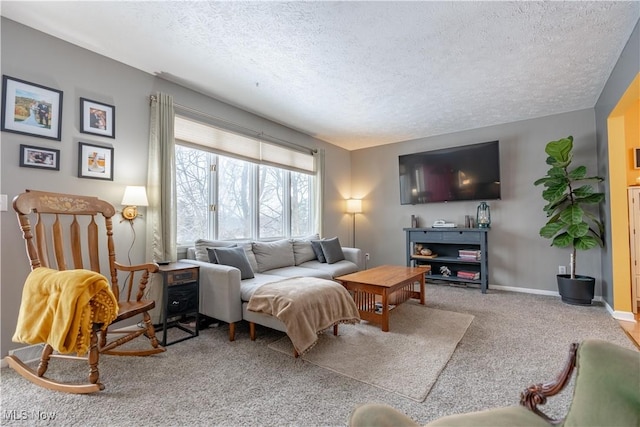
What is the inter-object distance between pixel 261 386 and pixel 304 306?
615mm

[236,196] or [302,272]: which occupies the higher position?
Result: [236,196]

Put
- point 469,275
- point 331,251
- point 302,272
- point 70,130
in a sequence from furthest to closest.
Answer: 1. point 469,275
2. point 331,251
3. point 302,272
4. point 70,130

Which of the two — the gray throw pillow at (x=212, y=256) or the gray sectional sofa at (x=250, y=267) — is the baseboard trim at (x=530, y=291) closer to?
the gray sectional sofa at (x=250, y=267)

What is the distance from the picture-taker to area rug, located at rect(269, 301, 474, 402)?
6.19ft

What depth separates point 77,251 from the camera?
227cm

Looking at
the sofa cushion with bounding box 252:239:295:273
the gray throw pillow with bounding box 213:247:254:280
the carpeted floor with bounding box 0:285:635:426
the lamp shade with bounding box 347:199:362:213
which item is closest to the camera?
the carpeted floor with bounding box 0:285:635:426

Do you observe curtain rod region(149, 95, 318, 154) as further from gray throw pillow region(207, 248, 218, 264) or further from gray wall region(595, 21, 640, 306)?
gray wall region(595, 21, 640, 306)

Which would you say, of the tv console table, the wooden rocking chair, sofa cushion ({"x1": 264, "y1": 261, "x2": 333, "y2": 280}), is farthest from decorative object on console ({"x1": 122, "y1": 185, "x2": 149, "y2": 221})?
the tv console table

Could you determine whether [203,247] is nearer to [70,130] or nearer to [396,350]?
[70,130]

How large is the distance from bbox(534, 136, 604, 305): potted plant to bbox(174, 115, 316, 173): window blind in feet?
11.0

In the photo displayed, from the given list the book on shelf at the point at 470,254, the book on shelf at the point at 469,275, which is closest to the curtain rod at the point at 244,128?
the book on shelf at the point at 470,254

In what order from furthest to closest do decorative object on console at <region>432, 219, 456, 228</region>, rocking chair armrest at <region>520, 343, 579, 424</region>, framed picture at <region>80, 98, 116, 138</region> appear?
Result: decorative object on console at <region>432, 219, 456, 228</region> < framed picture at <region>80, 98, 116, 138</region> < rocking chair armrest at <region>520, 343, 579, 424</region>

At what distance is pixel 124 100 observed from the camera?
2756mm

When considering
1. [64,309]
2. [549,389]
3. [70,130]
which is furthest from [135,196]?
[549,389]
